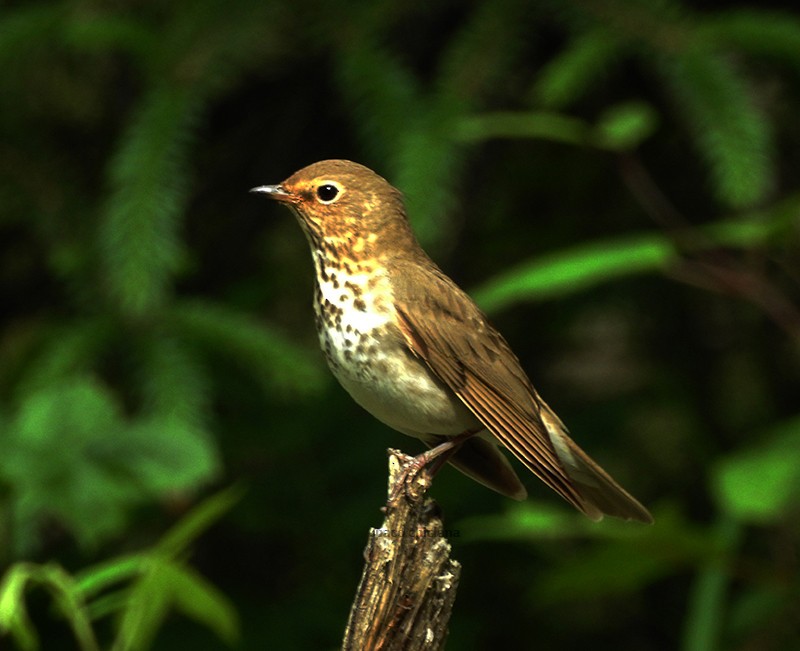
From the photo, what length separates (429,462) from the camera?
8.89 feet

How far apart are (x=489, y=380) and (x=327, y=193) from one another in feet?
1.74

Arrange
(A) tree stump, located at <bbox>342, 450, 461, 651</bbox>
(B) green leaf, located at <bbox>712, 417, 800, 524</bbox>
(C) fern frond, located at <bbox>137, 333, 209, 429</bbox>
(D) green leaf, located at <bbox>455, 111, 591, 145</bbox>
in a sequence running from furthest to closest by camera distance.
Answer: (C) fern frond, located at <bbox>137, 333, 209, 429</bbox>, (D) green leaf, located at <bbox>455, 111, 591, 145</bbox>, (B) green leaf, located at <bbox>712, 417, 800, 524</bbox>, (A) tree stump, located at <bbox>342, 450, 461, 651</bbox>

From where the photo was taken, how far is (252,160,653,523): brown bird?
2744 millimetres

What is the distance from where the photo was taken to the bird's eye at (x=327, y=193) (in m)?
2.85

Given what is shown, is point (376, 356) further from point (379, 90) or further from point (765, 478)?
point (379, 90)

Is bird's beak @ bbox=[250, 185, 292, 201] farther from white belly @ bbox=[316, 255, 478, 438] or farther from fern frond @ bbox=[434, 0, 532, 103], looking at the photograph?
fern frond @ bbox=[434, 0, 532, 103]

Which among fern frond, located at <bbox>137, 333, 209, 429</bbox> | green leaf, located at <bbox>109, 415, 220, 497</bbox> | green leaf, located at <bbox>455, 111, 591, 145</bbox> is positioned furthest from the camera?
fern frond, located at <bbox>137, 333, 209, 429</bbox>

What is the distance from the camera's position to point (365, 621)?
230 cm

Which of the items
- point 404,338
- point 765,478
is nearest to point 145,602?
point 404,338

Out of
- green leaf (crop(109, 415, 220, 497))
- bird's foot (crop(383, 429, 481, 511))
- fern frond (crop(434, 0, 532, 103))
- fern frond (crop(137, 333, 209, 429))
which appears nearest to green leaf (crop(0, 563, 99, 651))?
bird's foot (crop(383, 429, 481, 511))

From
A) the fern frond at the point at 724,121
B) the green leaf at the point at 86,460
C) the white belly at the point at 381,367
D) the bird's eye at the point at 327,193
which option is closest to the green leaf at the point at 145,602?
the white belly at the point at 381,367

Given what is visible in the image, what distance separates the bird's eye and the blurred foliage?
2.11ft

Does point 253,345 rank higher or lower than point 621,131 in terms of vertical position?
lower

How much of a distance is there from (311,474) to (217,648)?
0.69m
